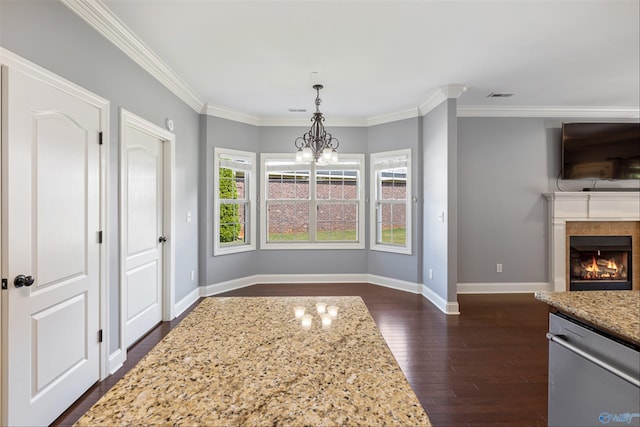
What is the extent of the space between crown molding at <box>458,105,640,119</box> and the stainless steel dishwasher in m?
3.97

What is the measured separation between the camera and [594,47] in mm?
2955

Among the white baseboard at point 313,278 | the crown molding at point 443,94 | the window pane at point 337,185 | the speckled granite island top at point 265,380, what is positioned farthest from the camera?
the window pane at point 337,185

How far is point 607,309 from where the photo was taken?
135cm

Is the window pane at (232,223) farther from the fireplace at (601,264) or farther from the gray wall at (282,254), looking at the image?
the fireplace at (601,264)

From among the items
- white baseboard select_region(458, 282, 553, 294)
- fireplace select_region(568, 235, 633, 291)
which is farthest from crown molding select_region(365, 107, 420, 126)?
fireplace select_region(568, 235, 633, 291)

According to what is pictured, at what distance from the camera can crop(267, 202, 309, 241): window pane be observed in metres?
5.40

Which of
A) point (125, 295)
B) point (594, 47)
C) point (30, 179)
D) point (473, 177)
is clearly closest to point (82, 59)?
point (30, 179)

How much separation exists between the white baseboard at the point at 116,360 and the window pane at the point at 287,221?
9.42 ft

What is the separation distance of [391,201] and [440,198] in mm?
1064

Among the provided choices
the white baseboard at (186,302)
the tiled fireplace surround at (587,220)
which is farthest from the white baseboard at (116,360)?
the tiled fireplace surround at (587,220)

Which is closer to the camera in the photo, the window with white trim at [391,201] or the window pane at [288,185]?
the window with white trim at [391,201]

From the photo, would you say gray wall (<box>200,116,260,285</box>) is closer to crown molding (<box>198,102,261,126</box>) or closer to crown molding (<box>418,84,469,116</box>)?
crown molding (<box>198,102,261,126</box>)

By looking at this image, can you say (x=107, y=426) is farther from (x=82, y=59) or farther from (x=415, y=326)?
(x=415, y=326)

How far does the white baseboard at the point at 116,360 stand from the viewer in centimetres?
261
